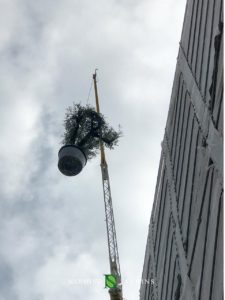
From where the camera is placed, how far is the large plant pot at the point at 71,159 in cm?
2391

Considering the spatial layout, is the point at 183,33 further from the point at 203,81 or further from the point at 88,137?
the point at 88,137

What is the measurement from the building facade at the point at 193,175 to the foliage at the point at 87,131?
5947mm

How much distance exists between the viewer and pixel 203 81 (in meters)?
16.5

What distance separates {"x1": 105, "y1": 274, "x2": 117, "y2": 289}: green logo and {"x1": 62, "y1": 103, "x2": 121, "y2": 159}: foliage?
5.77m

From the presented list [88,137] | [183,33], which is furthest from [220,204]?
[88,137]

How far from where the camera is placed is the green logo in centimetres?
2674

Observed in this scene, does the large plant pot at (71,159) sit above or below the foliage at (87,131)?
below

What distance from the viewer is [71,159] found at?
2391cm

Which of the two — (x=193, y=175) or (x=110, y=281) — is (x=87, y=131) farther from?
(x=193, y=175)

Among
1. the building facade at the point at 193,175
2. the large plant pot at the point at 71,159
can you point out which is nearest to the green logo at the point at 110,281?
the building facade at the point at 193,175

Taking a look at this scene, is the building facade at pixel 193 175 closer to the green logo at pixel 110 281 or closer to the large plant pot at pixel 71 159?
the green logo at pixel 110 281

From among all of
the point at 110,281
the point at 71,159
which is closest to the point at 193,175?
the point at 71,159

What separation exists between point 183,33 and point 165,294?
900 cm

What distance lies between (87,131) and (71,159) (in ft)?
21.4
